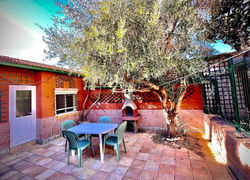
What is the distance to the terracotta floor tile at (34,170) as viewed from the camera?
10.2 ft

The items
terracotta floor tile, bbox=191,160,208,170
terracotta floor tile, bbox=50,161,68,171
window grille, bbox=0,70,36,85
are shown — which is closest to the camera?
terracotta floor tile, bbox=191,160,208,170

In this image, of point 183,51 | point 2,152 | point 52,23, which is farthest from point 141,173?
point 52,23

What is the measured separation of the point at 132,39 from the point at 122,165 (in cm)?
374

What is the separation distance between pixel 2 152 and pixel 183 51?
25.3ft

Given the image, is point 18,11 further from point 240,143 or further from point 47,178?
point 240,143

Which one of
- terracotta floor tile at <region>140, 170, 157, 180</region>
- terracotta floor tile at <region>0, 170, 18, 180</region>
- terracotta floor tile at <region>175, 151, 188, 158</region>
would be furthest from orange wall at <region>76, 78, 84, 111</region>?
terracotta floor tile at <region>175, 151, 188, 158</region>

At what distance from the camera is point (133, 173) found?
9.62 ft

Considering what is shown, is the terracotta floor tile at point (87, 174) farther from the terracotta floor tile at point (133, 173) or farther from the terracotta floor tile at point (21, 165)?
the terracotta floor tile at point (21, 165)

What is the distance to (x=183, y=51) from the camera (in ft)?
13.1

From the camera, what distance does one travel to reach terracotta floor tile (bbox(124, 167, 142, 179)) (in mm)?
2828

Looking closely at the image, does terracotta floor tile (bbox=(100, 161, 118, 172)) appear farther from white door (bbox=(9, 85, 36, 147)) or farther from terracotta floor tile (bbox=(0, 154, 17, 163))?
white door (bbox=(9, 85, 36, 147))

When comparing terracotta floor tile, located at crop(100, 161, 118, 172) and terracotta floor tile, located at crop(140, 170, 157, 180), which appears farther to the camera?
terracotta floor tile, located at crop(100, 161, 118, 172)

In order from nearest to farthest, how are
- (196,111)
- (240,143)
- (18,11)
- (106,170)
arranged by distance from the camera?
(240,143) < (106,170) < (18,11) < (196,111)

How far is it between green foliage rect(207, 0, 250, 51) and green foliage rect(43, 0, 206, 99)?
769 millimetres
